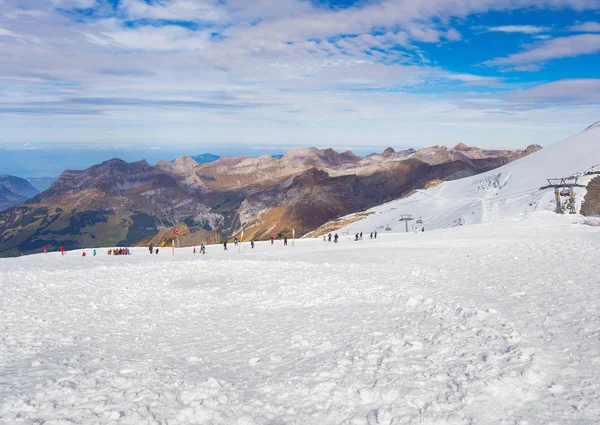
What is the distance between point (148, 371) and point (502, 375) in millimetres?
11361

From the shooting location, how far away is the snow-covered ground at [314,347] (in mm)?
11133

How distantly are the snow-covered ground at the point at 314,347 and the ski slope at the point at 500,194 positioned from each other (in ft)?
270

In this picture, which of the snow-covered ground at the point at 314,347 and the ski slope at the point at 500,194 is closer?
the snow-covered ground at the point at 314,347

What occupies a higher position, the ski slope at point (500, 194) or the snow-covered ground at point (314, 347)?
the ski slope at point (500, 194)

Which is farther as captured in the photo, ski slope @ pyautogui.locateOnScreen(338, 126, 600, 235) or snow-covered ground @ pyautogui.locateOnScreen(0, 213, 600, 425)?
ski slope @ pyautogui.locateOnScreen(338, 126, 600, 235)

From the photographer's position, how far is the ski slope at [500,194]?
10788 cm

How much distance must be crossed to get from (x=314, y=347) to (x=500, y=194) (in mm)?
135092

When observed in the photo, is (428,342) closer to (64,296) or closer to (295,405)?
(295,405)

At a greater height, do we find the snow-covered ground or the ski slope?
the ski slope

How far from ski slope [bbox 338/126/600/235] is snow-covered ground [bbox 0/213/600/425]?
8229 centimetres

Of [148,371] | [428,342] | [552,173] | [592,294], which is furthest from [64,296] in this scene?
[552,173]

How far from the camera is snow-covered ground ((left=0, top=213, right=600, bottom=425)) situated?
11133 mm

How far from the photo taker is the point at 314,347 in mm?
16609

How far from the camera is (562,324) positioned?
1575 centimetres
